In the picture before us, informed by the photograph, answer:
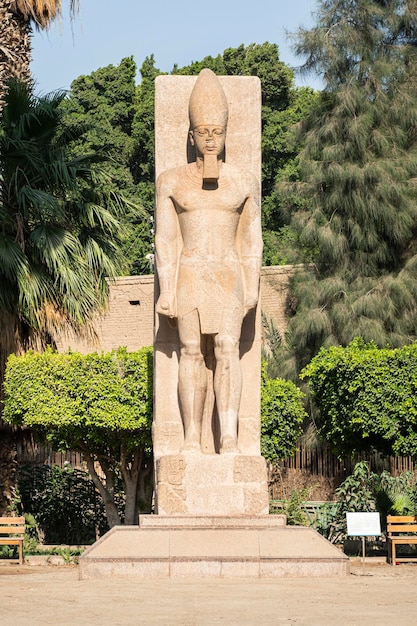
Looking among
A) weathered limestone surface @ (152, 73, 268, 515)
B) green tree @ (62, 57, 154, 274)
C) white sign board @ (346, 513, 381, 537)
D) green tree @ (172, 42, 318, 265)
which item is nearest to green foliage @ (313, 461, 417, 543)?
white sign board @ (346, 513, 381, 537)

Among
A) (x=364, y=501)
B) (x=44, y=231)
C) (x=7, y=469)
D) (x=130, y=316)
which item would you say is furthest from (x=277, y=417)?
(x=130, y=316)

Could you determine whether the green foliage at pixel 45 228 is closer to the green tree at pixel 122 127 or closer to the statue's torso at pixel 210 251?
the statue's torso at pixel 210 251

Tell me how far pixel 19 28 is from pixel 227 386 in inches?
369

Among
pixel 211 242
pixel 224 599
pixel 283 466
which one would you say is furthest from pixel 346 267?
pixel 224 599

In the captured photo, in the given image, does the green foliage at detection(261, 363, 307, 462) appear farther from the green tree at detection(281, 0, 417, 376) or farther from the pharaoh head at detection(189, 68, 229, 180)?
the pharaoh head at detection(189, 68, 229, 180)

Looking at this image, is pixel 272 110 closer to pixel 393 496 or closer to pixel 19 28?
pixel 19 28

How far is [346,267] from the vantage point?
906 inches

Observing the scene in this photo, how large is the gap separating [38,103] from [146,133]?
1818 centimetres

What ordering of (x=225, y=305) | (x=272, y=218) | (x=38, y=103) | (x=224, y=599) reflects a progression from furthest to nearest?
(x=272, y=218)
(x=38, y=103)
(x=225, y=305)
(x=224, y=599)

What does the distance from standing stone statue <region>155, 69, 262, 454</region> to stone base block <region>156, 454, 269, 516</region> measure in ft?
0.67

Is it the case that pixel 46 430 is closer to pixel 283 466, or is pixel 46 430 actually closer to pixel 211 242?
pixel 211 242

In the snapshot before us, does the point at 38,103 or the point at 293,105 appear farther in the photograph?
the point at 293,105

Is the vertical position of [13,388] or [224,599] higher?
[13,388]

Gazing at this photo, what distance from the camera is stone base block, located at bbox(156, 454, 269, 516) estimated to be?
10391mm
